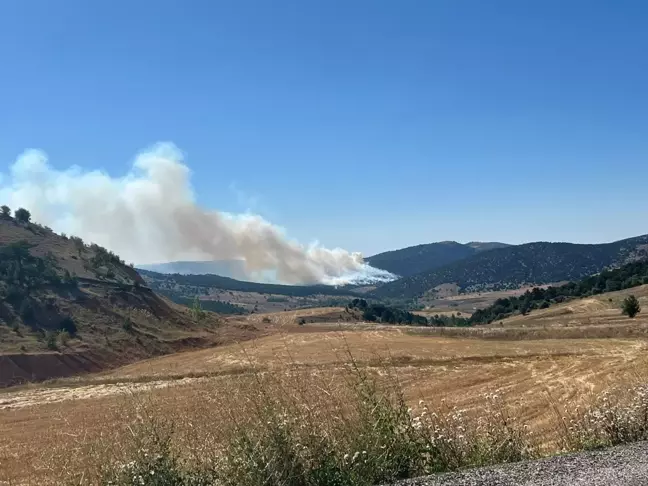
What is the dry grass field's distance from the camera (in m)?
8.88

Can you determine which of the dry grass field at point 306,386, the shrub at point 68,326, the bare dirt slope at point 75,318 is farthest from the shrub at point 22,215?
the dry grass field at point 306,386

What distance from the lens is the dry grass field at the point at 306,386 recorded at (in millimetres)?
8883

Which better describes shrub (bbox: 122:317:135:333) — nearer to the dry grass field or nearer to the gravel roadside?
the dry grass field

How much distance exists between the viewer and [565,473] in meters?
7.41

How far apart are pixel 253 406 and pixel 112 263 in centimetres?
11487

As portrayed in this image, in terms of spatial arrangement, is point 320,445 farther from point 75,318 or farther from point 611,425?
point 75,318

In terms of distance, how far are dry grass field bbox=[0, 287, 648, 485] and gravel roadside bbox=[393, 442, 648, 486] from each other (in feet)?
6.44

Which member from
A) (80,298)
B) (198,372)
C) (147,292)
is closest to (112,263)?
(147,292)

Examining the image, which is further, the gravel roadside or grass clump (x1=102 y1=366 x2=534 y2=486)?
grass clump (x1=102 y1=366 x2=534 y2=486)

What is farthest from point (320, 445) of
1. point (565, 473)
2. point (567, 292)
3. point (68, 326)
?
point (567, 292)

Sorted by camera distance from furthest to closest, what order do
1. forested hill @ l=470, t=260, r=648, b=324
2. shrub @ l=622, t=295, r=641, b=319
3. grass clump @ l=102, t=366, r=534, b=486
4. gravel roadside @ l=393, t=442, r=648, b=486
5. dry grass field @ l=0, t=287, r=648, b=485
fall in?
1. forested hill @ l=470, t=260, r=648, b=324
2. shrub @ l=622, t=295, r=641, b=319
3. dry grass field @ l=0, t=287, r=648, b=485
4. grass clump @ l=102, t=366, r=534, b=486
5. gravel roadside @ l=393, t=442, r=648, b=486

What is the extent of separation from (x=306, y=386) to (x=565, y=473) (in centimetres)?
421

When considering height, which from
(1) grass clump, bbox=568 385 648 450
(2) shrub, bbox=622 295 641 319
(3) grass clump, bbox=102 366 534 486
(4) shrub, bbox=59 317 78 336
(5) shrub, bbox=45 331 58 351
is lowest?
(2) shrub, bbox=622 295 641 319

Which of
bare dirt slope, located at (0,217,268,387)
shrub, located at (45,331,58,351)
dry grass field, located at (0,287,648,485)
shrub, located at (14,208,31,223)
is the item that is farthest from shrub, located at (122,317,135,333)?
shrub, located at (14,208,31,223)
